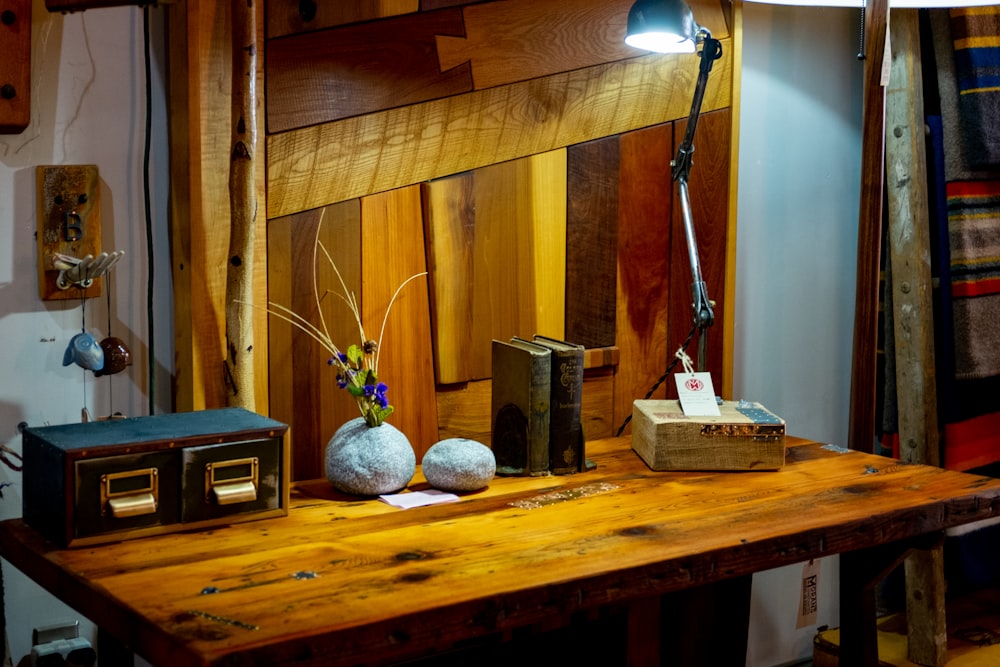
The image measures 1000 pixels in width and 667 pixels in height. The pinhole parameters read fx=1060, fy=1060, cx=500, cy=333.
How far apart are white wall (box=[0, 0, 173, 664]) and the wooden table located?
0.24 metres

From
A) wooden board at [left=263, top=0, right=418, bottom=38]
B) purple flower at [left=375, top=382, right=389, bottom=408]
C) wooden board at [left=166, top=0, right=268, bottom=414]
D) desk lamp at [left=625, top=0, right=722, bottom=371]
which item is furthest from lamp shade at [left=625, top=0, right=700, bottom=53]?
purple flower at [left=375, top=382, right=389, bottom=408]

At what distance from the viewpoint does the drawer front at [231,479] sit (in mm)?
1426

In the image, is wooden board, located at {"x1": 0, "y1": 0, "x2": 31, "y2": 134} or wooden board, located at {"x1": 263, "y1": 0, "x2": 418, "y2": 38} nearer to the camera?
wooden board, located at {"x1": 0, "y1": 0, "x2": 31, "y2": 134}

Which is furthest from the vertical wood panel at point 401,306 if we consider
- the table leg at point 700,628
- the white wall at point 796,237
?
the white wall at point 796,237

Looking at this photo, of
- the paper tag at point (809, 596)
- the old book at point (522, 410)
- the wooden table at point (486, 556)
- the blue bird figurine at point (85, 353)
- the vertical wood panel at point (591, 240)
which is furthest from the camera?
the paper tag at point (809, 596)

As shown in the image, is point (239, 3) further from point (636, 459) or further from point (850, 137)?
point (850, 137)

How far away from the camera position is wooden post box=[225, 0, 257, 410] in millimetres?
1623

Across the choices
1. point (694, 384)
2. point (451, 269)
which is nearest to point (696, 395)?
point (694, 384)

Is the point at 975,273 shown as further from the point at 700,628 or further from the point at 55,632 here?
the point at 55,632

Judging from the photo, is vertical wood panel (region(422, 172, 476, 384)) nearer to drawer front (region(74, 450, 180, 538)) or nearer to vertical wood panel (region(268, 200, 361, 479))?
vertical wood panel (region(268, 200, 361, 479))

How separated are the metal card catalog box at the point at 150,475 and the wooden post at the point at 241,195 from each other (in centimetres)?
15

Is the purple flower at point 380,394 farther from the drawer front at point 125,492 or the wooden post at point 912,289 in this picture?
the wooden post at point 912,289

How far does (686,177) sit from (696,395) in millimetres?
414

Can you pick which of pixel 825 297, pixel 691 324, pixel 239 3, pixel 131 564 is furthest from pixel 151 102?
pixel 825 297
